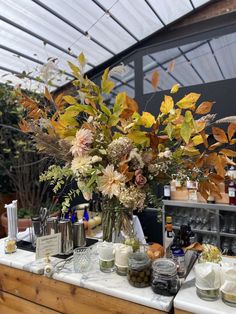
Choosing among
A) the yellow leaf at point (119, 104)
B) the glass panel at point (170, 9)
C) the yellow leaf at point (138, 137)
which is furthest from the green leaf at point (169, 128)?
the glass panel at point (170, 9)

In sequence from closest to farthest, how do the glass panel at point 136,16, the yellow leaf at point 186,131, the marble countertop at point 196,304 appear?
the marble countertop at point 196,304 < the yellow leaf at point 186,131 < the glass panel at point 136,16

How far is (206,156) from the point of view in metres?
1.02

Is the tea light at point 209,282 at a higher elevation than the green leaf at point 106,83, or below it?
below

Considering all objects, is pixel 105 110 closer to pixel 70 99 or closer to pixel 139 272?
pixel 70 99

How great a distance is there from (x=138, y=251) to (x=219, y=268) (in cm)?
35

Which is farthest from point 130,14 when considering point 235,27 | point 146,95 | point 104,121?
point 104,121

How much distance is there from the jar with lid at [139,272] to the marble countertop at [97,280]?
0.02 metres

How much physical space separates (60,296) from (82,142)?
2.28 ft

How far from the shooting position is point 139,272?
100cm

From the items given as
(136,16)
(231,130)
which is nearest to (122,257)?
(231,130)

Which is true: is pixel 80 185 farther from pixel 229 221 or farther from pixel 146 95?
pixel 146 95

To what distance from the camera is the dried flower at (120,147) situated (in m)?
1.02

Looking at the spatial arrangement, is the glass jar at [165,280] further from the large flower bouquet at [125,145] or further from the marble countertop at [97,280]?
the large flower bouquet at [125,145]

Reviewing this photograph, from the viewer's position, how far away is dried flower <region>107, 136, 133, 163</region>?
1023 millimetres
